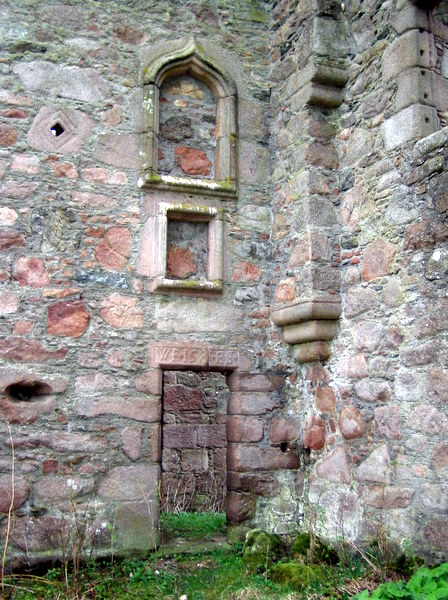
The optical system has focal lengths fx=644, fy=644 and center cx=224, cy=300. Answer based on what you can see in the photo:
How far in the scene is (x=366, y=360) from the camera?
14.4 ft

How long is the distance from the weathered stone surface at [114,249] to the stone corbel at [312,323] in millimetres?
1308

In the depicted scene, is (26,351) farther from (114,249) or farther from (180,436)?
(180,436)

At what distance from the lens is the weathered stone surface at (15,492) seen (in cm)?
440

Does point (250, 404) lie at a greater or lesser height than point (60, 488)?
greater

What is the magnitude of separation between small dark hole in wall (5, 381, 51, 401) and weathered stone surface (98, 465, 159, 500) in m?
0.76

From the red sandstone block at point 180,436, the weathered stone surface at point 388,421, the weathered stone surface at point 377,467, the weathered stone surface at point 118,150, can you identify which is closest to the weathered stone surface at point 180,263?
the weathered stone surface at point 118,150

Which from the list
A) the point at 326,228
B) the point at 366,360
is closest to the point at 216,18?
the point at 326,228

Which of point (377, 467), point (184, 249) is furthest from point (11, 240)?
point (377, 467)

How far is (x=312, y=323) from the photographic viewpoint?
188 inches

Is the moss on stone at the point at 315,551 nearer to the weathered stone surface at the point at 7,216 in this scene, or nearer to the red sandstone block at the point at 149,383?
the red sandstone block at the point at 149,383

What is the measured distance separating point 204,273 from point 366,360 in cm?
156

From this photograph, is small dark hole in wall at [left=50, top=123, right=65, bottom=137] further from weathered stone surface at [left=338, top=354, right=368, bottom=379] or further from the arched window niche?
weathered stone surface at [left=338, top=354, right=368, bottom=379]

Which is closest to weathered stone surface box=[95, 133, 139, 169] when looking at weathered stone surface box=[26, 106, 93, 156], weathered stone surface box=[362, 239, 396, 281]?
weathered stone surface box=[26, 106, 93, 156]

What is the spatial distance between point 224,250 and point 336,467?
191 centimetres
